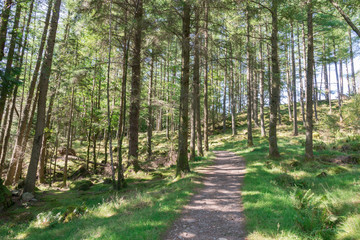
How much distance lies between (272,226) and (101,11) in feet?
37.9

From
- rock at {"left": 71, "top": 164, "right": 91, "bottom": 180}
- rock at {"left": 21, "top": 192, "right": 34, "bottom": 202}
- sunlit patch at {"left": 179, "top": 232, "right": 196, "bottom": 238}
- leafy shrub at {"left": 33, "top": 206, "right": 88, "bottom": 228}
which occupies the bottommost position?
rock at {"left": 71, "top": 164, "right": 91, "bottom": 180}

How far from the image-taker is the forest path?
3963 mm

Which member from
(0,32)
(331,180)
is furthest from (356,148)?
(0,32)

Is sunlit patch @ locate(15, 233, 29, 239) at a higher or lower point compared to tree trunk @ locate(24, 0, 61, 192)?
lower

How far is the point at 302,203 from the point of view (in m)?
4.46

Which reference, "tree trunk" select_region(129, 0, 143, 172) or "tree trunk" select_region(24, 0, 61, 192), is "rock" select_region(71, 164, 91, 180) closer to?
"tree trunk" select_region(129, 0, 143, 172)

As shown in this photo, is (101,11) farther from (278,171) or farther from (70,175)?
(70,175)

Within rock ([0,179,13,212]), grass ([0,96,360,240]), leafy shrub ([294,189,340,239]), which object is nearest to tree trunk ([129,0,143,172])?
grass ([0,96,360,240])

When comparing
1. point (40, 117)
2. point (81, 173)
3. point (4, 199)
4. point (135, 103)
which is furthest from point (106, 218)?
point (81, 173)

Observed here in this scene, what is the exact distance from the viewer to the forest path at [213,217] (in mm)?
3963

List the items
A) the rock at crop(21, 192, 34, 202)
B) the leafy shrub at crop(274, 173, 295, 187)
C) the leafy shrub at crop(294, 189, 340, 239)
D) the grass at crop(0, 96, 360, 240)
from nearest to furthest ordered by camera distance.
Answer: the leafy shrub at crop(294, 189, 340, 239)
the grass at crop(0, 96, 360, 240)
the leafy shrub at crop(274, 173, 295, 187)
the rock at crop(21, 192, 34, 202)

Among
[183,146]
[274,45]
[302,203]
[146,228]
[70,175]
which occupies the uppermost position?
[274,45]

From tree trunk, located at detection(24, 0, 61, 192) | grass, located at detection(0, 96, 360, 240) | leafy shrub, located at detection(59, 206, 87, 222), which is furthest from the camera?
tree trunk, located at detection(24, 0, 61, 192)

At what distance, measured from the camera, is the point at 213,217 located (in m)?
4.82
